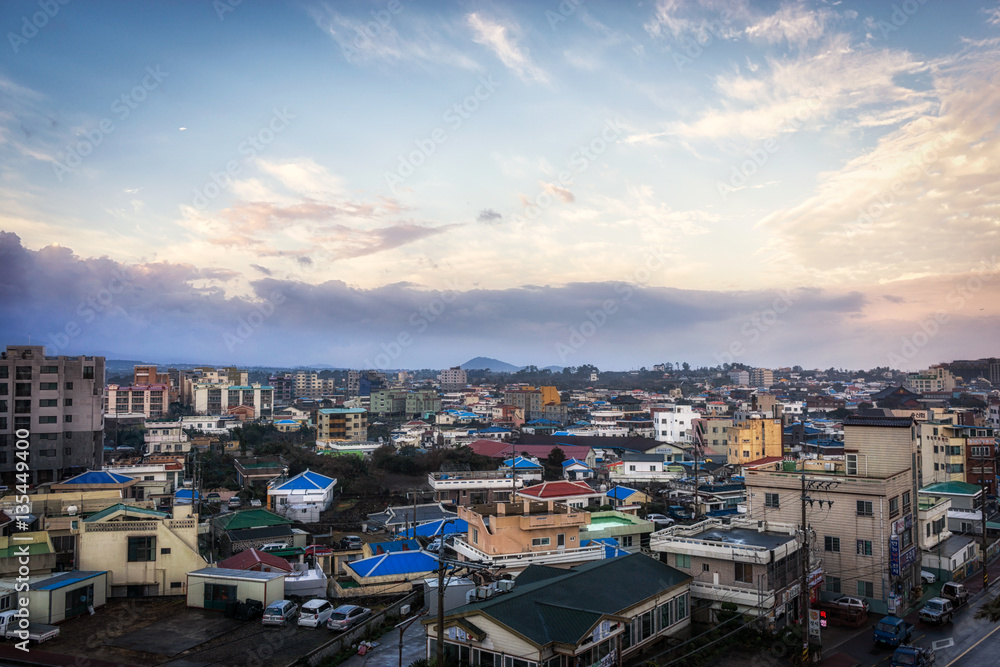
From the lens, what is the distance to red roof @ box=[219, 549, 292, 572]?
2067cm

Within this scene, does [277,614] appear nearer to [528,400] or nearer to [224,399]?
[224,399]

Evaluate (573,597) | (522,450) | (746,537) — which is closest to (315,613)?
(573,597)

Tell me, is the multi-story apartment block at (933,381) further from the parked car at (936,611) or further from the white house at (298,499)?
the parked car at (936,611)

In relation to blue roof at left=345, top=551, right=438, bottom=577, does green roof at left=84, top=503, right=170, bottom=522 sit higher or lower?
higher

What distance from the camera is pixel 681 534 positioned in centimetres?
2084

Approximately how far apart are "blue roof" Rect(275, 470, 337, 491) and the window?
17133 millimetres

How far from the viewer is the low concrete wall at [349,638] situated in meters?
15.0

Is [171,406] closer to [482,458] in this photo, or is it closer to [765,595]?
[482,458]

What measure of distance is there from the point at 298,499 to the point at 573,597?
86.7 ft

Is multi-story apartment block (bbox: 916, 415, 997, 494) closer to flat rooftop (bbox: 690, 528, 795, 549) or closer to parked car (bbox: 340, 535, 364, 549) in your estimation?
flat rooftop (bbox: 690, 528, 795, 549)

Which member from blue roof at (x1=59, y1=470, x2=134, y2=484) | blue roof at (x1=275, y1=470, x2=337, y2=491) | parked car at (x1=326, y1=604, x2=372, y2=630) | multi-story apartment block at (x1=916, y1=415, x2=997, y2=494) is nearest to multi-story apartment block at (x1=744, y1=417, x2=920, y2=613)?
parked car at (x1=326, y1=604, x2=372, y2=630)

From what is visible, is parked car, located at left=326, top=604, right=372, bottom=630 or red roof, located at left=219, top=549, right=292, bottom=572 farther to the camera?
red roof, located at left=219, top=549, right=292, bottom=572

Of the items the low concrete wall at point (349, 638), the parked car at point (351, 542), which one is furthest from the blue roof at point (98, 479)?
the low concrete wall at point (349, 638)

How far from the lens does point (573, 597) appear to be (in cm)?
1488
